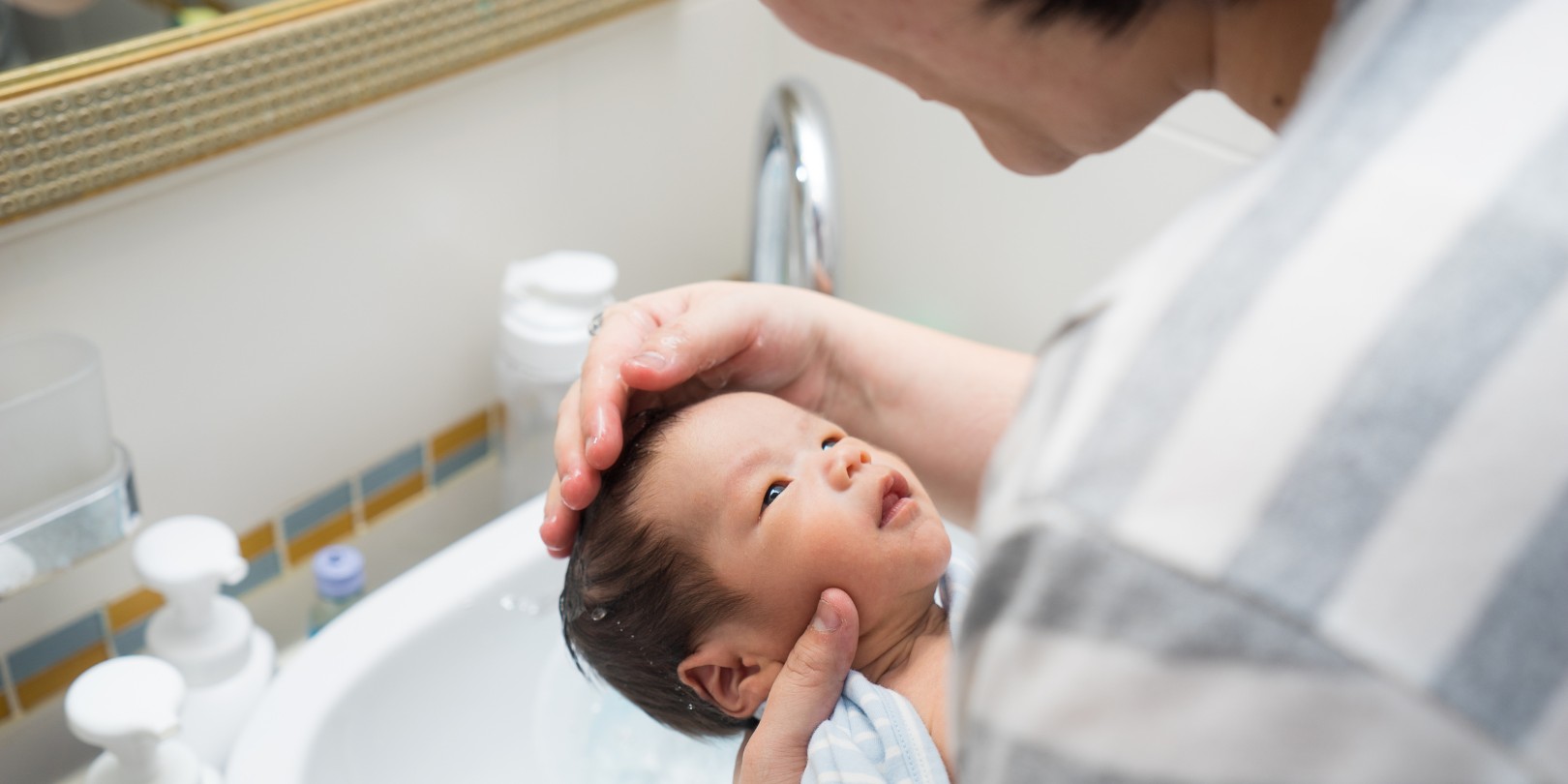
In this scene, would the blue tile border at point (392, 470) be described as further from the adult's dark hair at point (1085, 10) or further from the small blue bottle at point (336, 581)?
the adult's dark hair at point (1085, 10)

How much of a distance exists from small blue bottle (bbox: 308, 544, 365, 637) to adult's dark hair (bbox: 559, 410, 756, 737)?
0.86 ft

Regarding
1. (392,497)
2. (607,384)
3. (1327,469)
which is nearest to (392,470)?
(392,497)

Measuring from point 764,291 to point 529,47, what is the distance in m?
0.37

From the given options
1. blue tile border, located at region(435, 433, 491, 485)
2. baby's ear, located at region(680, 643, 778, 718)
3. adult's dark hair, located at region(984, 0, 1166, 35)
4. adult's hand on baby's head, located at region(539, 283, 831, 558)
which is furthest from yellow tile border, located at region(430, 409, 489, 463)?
adult's dark hair, located at region(984, 0, 1166, 35)

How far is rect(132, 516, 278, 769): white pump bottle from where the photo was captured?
0.92 metres

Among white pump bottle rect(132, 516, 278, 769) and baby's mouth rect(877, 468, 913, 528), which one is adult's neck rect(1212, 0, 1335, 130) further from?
white pump bottle rect(132, 516, 278, 769)

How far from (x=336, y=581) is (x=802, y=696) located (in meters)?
0.46

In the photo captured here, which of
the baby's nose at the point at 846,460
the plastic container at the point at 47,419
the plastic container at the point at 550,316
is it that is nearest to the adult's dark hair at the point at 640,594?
the baby's nose at the point at 846,460

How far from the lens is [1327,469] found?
1.13ft

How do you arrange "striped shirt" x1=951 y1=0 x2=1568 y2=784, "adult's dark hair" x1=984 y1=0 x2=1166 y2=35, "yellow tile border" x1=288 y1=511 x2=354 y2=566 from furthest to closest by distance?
"yellow tile border" x1=288 y1=511 x2=354 y2=566
"adult's dark hair" x1=984 y1=0 x2=1166 y2=35
"striped shirt" x1=951 y1=0 x2=1568 y2=784

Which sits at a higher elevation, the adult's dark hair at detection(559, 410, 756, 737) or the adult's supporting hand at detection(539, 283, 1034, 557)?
the adult's supporting hand at detection(539, 283, 1034, 557)

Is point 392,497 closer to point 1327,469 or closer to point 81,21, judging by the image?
point 81,21

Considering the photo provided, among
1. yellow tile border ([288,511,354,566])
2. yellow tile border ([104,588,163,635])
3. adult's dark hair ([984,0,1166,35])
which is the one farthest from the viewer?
yellow tile border ([288,511,354,566])

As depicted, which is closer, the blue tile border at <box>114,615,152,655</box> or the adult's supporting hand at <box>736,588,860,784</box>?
the adult's supporting hand at <box>736,588,860,784</box>
